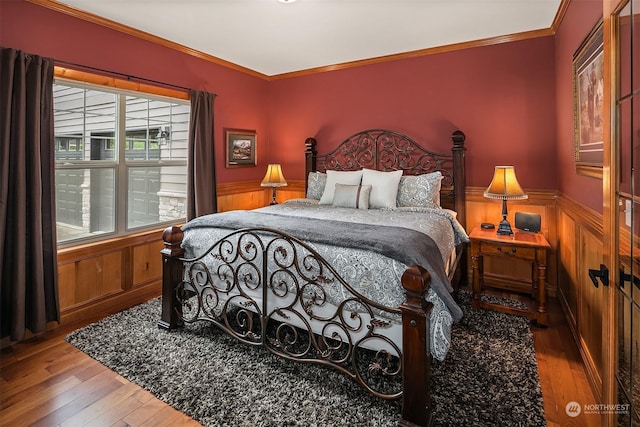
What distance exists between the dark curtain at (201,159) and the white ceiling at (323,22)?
0.61m

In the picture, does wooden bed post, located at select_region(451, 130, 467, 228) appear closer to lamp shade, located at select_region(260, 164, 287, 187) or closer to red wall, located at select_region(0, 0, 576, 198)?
red wall, located at select_region(0, 0, 576, 198)

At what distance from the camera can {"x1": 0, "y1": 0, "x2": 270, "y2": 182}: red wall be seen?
2557 millimetres

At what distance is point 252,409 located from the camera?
1.83 metres

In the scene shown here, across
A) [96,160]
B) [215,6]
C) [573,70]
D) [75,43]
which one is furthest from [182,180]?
[573,70]

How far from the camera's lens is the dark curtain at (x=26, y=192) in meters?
2.38

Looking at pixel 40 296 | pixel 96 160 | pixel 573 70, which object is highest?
pixel 573 70

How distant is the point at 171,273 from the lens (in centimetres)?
260

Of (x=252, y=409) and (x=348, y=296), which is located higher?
(x=348, y=296)

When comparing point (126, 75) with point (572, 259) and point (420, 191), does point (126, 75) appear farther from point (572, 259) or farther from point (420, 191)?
point (572, 259)

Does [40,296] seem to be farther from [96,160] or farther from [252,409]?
[252,409]

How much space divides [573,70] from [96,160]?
12.9 feet

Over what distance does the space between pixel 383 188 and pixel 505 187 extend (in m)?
1.10

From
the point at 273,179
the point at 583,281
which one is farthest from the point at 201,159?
the point at 583,281

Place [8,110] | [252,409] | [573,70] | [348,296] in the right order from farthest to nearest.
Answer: [573,70]
[8,110]
[348,296]
[252,409]
